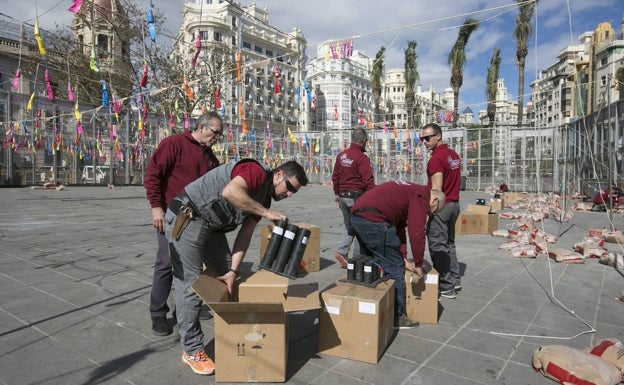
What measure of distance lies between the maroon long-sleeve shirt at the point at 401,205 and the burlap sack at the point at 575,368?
3.82ft

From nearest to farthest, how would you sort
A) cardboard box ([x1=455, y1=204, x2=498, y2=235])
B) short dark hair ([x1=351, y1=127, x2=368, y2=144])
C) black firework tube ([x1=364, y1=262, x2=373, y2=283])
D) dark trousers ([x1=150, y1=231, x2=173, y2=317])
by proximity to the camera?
1. black firework tube ([x1=364, y1=262, x2=373, y2=283])
2. dark trousers ([x1=150, y1=231, x2=173, y2=317])
3. short dark hair ([x1=351, y1=127, x2=368, y2=144])
4. cardboard box ([x1=455, y1=204, x2=498, y2=235])

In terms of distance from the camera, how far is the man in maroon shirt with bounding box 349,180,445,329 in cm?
371

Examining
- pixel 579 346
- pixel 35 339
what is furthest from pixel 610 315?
pixel 35 339

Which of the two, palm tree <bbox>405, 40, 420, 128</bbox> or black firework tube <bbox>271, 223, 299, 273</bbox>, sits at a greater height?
palm tree <bbox>405, 40, 420, 128</bbox>

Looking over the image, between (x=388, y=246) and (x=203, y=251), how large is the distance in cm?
164

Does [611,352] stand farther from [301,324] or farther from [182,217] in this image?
[182,217]

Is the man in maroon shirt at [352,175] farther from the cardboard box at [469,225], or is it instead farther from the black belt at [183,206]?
the cardboard box at [469,225]

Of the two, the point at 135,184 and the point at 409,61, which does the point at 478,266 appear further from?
the point at 409,61

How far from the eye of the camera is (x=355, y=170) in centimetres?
578

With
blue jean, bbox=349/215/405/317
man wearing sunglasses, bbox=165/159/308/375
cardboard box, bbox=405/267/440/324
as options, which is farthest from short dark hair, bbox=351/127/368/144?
man wearing sunglasses, bbox=165/159/308/375

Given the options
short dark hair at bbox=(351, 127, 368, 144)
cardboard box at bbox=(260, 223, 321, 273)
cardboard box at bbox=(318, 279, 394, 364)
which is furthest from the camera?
short dark hair at bbox=(351, 127, 368, 144)

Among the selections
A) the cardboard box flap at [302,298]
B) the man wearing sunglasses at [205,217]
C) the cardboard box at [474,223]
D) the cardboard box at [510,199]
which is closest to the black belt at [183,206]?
the man wearing sunglasses at [205,217]

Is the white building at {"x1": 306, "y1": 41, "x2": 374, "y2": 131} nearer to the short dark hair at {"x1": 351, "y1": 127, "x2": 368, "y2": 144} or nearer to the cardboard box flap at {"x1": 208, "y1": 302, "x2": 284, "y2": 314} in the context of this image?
the short dark hair at {"x1": 351, "y1": 127, "x2": 368, "y2": 144}

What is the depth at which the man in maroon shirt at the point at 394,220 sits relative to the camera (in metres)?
3.71
